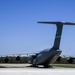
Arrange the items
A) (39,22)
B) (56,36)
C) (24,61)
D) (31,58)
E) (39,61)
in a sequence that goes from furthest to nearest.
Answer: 1. (24,61)
2. (31,58)
3. (39,61)
4. (56,36)
5. (39,22)

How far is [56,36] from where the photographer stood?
1624 inches

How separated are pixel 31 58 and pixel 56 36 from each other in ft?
30.0

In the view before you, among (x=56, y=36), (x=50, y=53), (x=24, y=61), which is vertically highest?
(x=56, y=36)

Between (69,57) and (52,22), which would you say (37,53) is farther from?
(52,22)

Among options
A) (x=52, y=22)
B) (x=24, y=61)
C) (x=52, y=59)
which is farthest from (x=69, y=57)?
(x=24, y=61)

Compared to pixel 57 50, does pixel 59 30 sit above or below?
above

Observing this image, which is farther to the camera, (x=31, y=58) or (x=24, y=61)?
(x=24, y=61)

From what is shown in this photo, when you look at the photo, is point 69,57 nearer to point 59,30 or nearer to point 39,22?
point 59,30

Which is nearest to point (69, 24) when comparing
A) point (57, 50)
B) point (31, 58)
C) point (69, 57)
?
point (57, 50)

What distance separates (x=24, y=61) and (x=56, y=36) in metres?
43.8

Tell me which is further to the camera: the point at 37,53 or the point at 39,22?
the point at 37,53

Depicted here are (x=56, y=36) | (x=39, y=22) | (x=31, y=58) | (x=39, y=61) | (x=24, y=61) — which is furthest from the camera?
(x=24, y=61)

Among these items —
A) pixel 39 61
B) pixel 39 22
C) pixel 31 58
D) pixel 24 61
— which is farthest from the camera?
pixel 24 61

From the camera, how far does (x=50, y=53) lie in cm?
4034
